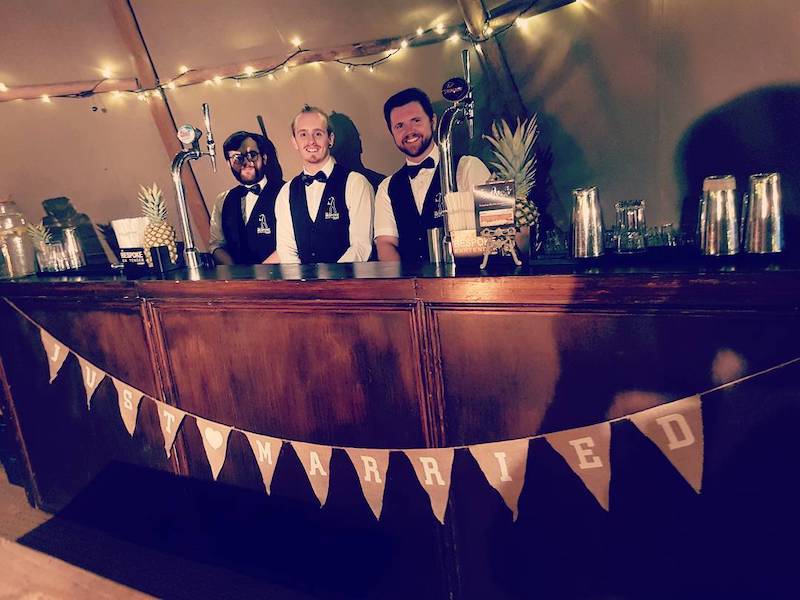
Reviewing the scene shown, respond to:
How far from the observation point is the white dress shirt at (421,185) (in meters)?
3.36

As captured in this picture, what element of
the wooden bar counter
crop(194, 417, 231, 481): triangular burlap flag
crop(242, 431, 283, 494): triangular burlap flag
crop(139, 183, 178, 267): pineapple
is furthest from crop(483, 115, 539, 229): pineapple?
crop(139, 183, 178, 267): pineapple

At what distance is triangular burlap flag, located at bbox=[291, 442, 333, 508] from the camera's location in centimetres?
193

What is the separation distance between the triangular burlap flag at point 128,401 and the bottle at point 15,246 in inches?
48.0

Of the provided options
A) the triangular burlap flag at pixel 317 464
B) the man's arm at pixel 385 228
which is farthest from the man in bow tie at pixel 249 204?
the triangular burlap flag at pixel 317 464

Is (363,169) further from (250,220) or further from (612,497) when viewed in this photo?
(612,497)

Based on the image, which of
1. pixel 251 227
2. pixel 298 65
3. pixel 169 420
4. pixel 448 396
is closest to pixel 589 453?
pixel 448 396

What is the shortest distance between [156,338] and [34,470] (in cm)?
164

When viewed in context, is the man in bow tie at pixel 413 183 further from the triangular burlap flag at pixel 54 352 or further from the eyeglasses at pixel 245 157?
the triangular burlap flag at pixel 54 352

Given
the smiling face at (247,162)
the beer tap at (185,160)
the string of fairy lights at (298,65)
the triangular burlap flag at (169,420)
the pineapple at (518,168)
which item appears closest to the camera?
the pineapple at (518,168)

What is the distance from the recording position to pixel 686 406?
1.34 meters

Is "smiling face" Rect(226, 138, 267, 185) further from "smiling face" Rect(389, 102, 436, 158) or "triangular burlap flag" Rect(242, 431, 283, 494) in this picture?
"triangular burlap flag" Rect(242, 431, 283, 494)

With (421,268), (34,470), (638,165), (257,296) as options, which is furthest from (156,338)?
(638,165)

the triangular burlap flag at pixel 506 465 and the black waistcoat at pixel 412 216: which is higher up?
the black waistcoat at pixel 412 216

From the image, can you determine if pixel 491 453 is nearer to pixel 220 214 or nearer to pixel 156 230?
pixel 156 230
